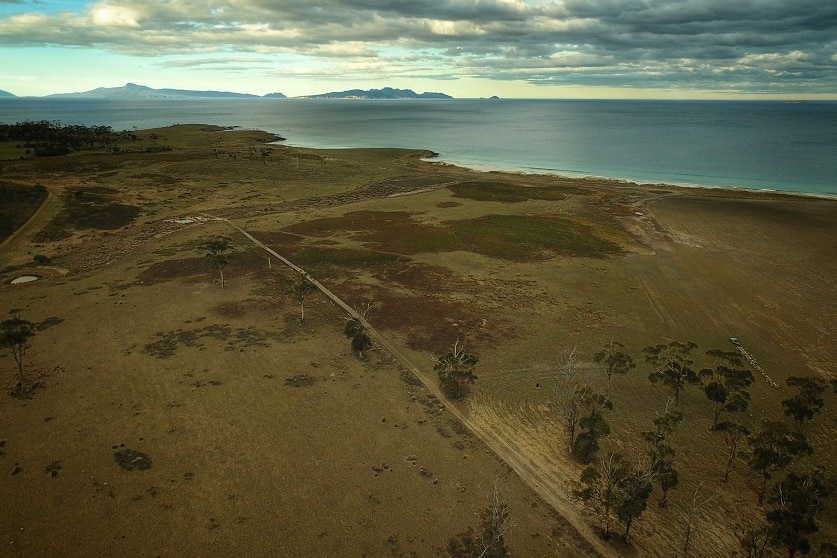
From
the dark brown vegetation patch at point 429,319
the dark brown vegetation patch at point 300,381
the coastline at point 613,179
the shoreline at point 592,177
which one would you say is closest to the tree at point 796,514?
the dark brown vegetation patch at point 429,319

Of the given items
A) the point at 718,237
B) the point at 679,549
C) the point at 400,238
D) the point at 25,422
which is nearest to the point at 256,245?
the point at 400,238

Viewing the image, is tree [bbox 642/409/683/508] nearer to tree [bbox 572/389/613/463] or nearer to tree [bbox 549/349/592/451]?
tree [bbox 572/389/613/463]

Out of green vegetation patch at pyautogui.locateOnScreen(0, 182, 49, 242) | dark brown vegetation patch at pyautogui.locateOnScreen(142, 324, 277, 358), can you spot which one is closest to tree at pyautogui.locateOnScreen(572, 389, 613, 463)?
dark brown vegetation patch at pyautogui.locateOnScreen(142, 324, 277, 358)

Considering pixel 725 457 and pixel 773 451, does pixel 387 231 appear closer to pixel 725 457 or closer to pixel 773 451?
pixel 725 457

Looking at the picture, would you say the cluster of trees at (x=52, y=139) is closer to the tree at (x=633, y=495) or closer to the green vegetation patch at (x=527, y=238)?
the green vegetation patch at (x=527, y=238)

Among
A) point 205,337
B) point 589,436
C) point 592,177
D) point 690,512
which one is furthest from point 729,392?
point 592,177

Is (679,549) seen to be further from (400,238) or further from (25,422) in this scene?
(400,238)
